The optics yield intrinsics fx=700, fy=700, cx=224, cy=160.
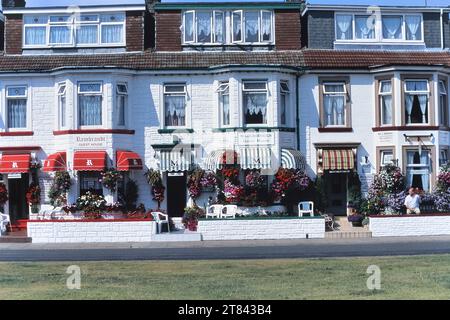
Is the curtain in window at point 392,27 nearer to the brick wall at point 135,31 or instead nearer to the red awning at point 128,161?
the brick wall at point 135,31

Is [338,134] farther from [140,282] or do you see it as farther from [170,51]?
[140,282]

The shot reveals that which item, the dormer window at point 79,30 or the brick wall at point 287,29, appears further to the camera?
the brick wall at point 287,29

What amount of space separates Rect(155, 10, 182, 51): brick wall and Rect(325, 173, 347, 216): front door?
974 centimetres

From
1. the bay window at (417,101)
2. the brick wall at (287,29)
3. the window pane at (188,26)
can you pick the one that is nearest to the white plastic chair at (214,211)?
the window pane at (188,26)

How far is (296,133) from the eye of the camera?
32906 millimetres

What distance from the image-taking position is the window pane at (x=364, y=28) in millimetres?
34750

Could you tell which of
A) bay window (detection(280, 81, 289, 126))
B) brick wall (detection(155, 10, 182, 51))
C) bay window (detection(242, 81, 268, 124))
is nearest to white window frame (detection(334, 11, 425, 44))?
bay window (detection(280, 81, 289, 126))

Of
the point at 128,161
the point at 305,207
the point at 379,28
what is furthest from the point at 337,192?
the point at 128,161

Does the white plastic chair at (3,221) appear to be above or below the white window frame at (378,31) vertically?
below

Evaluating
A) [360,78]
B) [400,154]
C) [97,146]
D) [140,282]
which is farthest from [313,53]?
[140,282]

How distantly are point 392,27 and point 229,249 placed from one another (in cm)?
1656

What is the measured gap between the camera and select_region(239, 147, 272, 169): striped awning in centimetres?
3127

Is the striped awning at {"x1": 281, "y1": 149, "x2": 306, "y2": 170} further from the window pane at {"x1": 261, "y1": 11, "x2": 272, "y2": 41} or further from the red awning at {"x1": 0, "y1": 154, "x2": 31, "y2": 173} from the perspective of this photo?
the red awning at {"x1": 0, "y1": 154, "x2": 31, "y2": 173}

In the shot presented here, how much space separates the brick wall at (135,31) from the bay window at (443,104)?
14.5m
